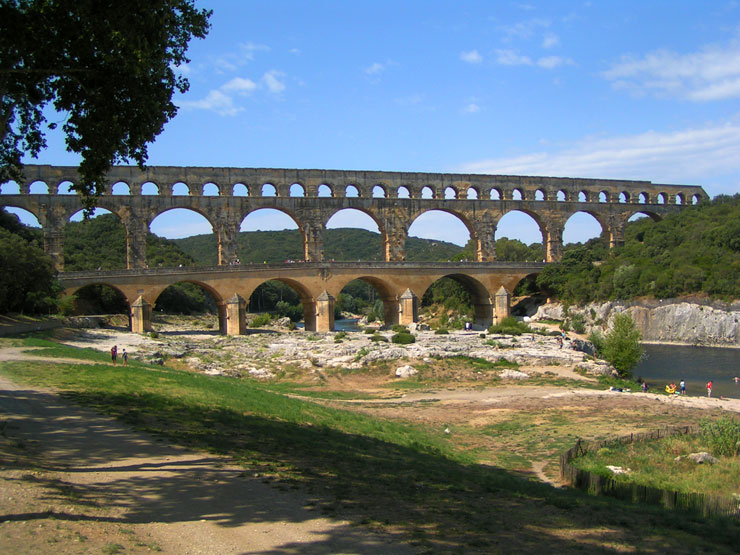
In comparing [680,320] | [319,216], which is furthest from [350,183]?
[680,320]

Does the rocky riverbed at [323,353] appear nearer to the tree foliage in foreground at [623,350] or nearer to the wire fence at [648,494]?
the tree foliage in foreground at [623,350]

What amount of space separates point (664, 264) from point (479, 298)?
51.2 ft

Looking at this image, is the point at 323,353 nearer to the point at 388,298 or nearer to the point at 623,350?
the point at 623,350

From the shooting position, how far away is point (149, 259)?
70.5 m

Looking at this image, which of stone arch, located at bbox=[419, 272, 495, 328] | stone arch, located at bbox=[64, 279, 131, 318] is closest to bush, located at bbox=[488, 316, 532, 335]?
stone arch, located at bbox=[419, 272, 495, 328]

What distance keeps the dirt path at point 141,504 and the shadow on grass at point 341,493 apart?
35 mm

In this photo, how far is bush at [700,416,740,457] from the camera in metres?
15.4

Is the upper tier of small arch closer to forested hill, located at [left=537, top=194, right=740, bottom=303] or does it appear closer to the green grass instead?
forested hill, located at [left=537, top=194, right=740, bottom=303]

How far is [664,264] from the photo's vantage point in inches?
2121

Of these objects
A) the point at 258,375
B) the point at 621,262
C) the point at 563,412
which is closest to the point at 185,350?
the point at 258,375

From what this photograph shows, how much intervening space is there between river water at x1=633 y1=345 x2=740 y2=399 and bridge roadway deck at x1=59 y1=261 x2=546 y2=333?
13.2 m

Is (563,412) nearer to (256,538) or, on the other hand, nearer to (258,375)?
(258,375)

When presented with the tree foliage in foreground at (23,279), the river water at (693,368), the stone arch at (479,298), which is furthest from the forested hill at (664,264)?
the tree foliage in foreground at (23,279)

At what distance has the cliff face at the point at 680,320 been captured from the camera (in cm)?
4653
